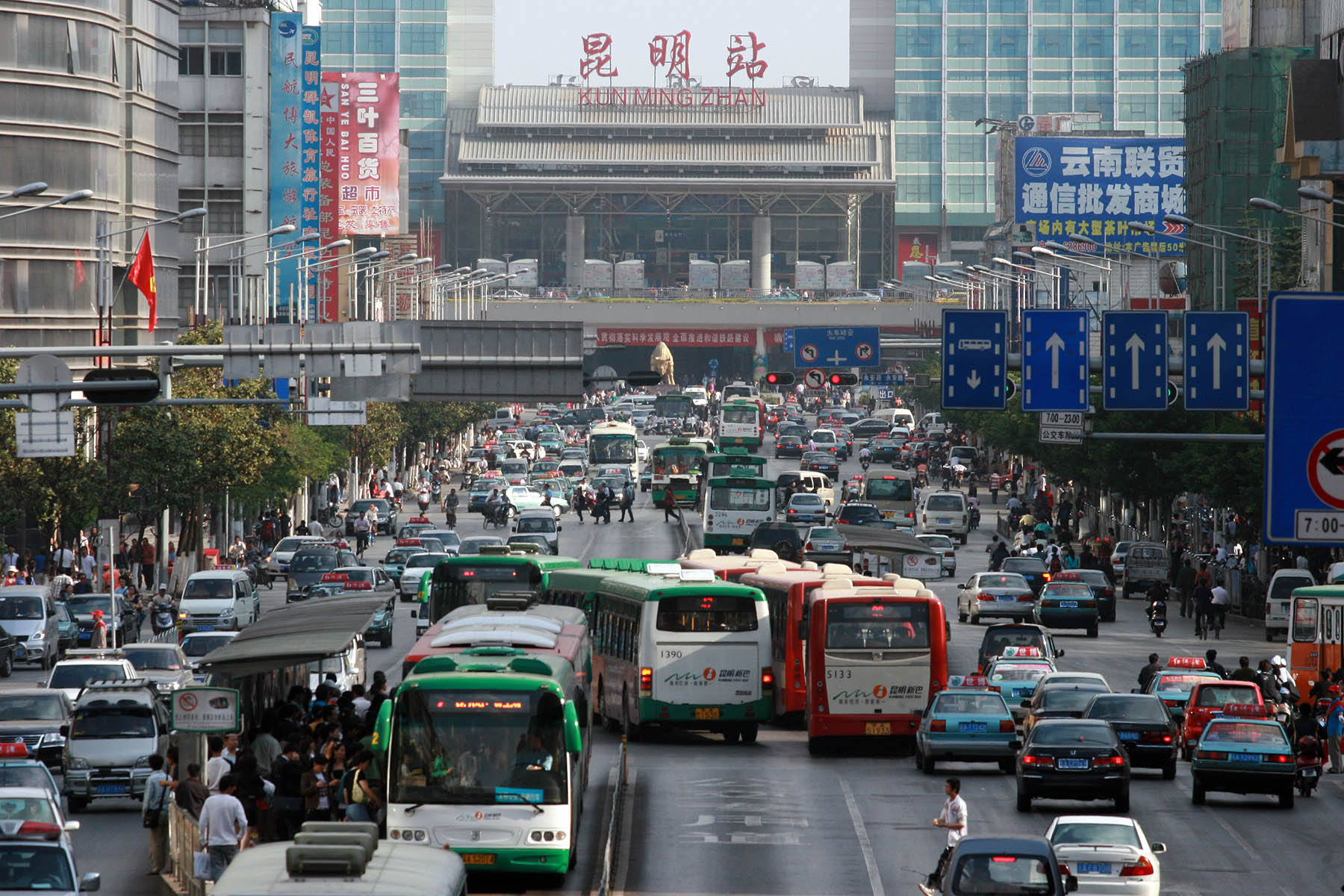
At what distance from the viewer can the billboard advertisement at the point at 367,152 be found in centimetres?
11400

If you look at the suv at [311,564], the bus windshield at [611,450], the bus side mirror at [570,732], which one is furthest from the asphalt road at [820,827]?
the bus windshield at [611,450]

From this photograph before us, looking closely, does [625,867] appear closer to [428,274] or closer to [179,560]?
[179,560]

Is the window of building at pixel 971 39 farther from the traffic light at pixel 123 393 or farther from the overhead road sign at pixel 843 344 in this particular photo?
the traffic light at pixel 123 393

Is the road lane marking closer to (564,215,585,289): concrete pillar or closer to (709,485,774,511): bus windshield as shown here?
(709,485,774,511): bus windshield

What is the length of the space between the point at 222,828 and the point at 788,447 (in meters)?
93.9

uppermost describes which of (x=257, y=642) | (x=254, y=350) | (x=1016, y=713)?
(x=254, y=350)

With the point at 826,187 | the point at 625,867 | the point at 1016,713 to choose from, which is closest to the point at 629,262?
the point at 826,187

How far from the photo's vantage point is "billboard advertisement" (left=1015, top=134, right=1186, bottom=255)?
117750 millimetres

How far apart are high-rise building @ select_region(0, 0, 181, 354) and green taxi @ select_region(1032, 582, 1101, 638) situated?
1110 inches

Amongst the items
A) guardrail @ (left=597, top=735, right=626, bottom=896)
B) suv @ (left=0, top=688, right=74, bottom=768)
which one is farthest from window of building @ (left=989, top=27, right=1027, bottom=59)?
guardrail @ (left=597, top=735, right=626, bottom=896)

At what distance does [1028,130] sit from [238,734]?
453 ft

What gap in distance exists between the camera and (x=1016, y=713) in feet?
114

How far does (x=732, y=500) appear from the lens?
68.6 meters

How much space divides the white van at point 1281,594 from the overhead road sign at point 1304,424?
3824cm
